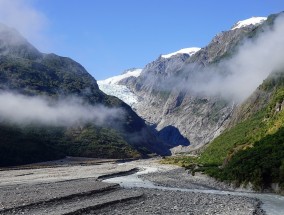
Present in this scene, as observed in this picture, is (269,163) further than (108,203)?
Yes

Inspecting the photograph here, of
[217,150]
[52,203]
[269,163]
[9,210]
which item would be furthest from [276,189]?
[217,150]

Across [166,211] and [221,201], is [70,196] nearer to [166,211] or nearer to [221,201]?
[166,211]

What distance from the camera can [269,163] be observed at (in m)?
64.1

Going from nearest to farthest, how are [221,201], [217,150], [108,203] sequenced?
[108,203]
[221,201]
[217,150]

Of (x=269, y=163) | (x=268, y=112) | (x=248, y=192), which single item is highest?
(x=268, y=112)

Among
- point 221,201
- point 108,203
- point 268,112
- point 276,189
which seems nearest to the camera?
point 108,203

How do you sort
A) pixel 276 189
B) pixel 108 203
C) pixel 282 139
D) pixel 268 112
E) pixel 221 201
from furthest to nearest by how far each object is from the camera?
pixel 268 112, pixel 282 139, pixel 276 189, pixel 221 201, pixel 108 203

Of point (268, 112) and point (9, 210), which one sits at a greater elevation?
point (268, 112)

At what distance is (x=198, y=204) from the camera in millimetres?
49219

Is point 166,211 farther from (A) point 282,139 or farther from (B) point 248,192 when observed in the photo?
(A) point 282,139

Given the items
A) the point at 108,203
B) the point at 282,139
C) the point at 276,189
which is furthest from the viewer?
the point at 282,139

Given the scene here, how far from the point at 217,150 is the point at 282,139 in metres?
62.7

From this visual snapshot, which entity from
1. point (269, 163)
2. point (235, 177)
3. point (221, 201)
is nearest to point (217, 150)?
point (235, 177)

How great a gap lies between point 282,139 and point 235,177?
1044 cm
